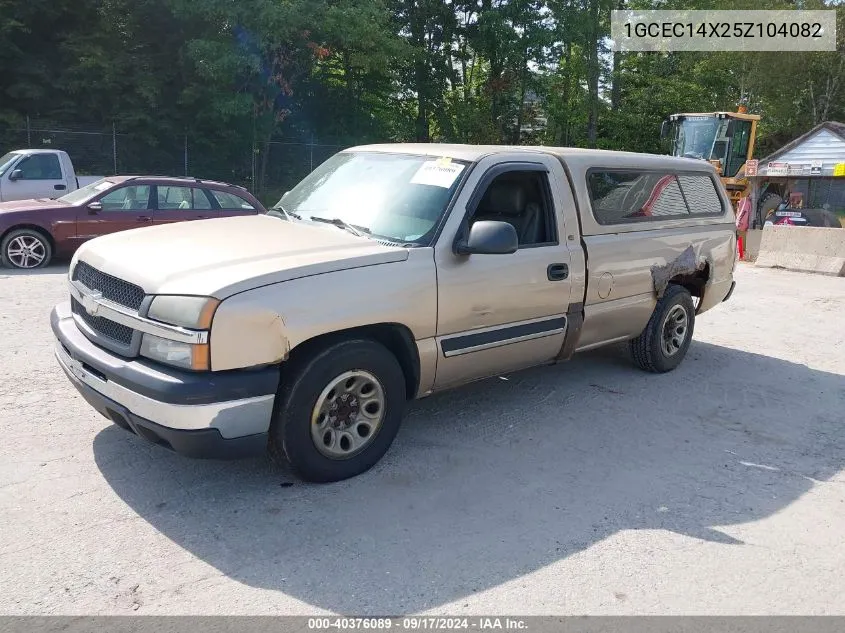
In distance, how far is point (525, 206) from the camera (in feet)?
16.7

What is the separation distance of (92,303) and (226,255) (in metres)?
0.81

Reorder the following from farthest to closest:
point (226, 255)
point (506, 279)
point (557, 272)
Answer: point (557, 272) → point (506, 279) → point (226, 255)

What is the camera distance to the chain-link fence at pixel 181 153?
841 inches

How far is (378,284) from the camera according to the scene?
12.8 ft

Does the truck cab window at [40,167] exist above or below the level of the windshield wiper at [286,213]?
above

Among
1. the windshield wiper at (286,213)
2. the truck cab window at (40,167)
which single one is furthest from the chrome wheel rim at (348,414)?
the truck cab window at (40,167)

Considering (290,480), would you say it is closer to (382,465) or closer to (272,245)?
(382,465)

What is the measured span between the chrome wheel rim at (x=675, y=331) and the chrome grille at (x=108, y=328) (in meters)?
4.56

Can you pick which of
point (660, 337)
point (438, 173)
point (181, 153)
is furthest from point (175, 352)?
point (181, 153)

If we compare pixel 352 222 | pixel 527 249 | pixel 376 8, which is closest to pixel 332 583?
pixel 352 222

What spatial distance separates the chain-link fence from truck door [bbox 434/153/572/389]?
20015 mm

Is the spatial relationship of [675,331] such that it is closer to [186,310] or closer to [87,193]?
[186,310]

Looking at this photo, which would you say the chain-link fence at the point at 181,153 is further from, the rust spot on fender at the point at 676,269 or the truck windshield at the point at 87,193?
the rust spot on fender at the point at 676,269

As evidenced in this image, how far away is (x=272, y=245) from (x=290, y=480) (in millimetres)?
1329
